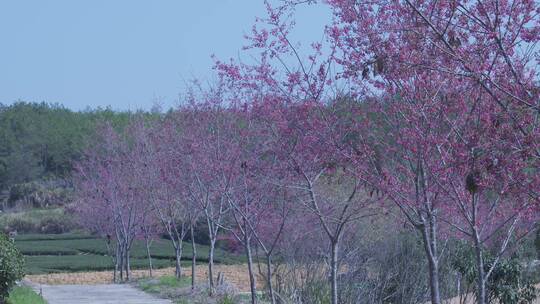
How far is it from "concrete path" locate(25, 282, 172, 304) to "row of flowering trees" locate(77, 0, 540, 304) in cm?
410

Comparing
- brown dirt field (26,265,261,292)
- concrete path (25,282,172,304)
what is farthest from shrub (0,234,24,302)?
brown dirt field (26,265,261,292)

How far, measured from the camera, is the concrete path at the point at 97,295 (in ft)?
70.0

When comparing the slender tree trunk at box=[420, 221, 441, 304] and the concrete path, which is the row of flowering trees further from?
the concrete path

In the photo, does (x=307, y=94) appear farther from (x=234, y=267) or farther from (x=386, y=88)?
(x=234, y=267)

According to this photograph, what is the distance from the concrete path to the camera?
2134 centimetres

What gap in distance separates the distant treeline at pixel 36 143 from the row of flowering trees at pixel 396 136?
52.1 m

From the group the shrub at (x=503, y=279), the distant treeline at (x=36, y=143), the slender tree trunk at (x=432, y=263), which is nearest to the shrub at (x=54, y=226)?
the distant treeline at (x=36, y=143)

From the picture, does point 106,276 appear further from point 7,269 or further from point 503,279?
point 503,279

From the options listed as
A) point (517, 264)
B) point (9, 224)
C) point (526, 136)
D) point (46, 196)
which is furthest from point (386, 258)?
point (46, 196)

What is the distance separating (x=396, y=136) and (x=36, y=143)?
7088 cm

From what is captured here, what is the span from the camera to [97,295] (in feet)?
77.5

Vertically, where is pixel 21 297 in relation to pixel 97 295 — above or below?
above

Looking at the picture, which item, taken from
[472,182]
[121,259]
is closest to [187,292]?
[121,259]

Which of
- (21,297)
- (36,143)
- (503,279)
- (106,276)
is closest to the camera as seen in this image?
(503,279)
